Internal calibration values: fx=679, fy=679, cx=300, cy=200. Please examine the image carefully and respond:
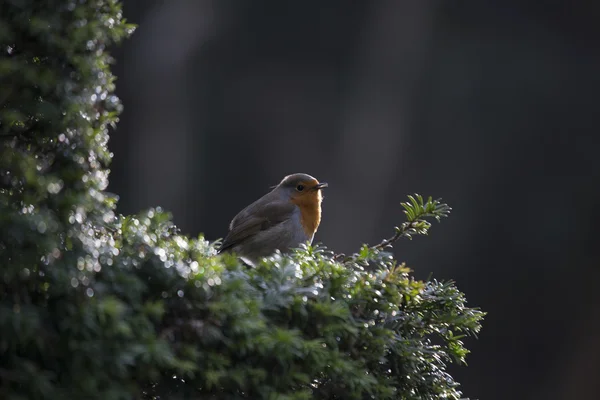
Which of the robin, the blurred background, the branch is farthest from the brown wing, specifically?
the blurred background

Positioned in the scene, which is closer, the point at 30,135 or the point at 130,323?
the point at 130,323

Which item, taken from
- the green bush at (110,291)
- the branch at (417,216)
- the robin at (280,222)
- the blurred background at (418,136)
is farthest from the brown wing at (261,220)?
the blurred background at (418,136)

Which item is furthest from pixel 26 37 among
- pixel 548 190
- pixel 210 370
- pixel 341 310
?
pixel 548 190

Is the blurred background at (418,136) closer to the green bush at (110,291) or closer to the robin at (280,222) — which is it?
the robin at (280,222)

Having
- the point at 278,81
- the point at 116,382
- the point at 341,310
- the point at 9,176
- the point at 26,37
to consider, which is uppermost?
the point at 278,81

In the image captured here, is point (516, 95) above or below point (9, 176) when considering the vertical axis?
above

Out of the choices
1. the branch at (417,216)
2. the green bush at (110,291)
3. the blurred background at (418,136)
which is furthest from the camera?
the blurred background at (418,136)

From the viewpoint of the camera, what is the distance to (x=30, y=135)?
1016 millimetres

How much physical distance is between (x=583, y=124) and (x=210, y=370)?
20.9 feet

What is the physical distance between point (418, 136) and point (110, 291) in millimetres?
6442

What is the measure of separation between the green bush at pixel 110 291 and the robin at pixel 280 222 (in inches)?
71.6

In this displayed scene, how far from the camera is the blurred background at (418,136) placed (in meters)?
6.47

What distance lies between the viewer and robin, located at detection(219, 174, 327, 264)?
3.09 m

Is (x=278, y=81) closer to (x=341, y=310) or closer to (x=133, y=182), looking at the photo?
(x=133, y=182)
